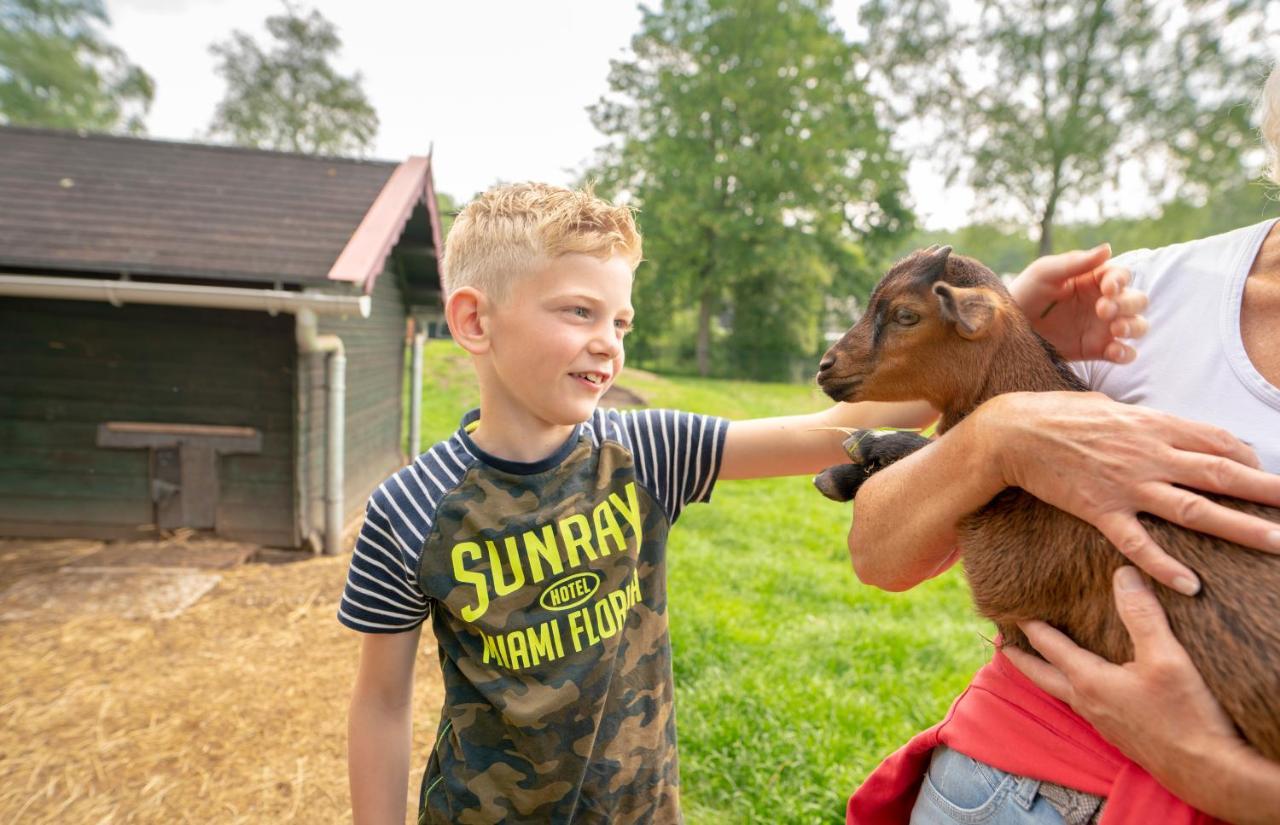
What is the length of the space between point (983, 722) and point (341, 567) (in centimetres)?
741

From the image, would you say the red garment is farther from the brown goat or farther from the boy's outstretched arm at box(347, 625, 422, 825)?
the boy's outstretched arm at box(347, 625, 422, 825)

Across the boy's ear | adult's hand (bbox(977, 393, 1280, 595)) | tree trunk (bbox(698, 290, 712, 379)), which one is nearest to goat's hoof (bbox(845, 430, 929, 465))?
adult's hand (bbox(977, 393, 1280, 595))

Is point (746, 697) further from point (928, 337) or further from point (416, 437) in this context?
point (416, 437)

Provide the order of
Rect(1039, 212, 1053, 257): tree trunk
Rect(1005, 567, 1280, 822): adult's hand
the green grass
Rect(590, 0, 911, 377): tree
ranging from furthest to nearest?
Rect(590, 0, 911, 377): tree, Rect(1039, 212, 1053, 257): tree trunk, the green grass, Rect(1005, 567, 1280, 822): adult's hand

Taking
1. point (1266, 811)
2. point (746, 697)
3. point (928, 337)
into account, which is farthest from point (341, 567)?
point (1266, 811)

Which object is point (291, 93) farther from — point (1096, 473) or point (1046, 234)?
point (1096, 473)

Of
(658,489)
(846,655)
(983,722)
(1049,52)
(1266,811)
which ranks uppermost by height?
(1049,52)

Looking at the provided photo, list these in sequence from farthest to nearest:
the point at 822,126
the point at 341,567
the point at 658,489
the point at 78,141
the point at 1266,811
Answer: the point at 822,126, the point at 78,141, the point at 341,567, the point at 658,489, the point at 1266,811

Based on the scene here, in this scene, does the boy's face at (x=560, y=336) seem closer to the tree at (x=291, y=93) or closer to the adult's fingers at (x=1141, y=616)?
the adult's fingers at (x=1141, y=616)

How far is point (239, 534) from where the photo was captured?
8.05m

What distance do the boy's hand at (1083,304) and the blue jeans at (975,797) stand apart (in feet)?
3.10

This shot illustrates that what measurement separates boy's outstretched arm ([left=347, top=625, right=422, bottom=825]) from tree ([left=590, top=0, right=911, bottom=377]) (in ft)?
104

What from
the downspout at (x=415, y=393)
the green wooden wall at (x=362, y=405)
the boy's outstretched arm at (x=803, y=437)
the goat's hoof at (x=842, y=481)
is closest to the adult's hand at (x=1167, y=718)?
the goat's hoof at (x=842, y=481)

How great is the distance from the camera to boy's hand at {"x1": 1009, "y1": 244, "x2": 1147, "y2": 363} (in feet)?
5.04
